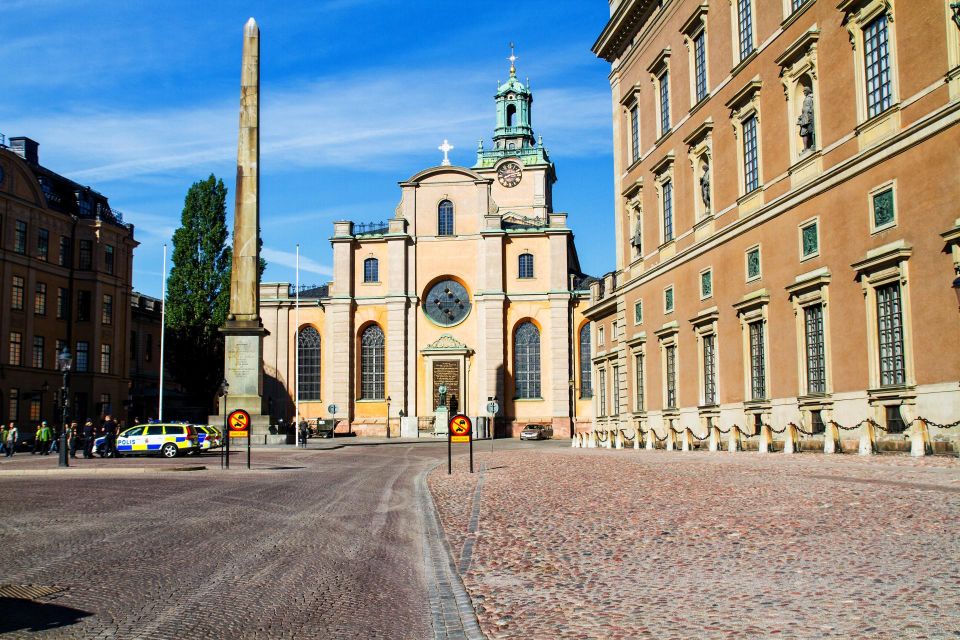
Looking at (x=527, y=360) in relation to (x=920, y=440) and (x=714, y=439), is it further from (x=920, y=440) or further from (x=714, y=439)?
(x=920, y=440)

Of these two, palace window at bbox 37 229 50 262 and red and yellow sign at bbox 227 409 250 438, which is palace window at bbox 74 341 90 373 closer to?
palace window at bbox 37 229 50 262

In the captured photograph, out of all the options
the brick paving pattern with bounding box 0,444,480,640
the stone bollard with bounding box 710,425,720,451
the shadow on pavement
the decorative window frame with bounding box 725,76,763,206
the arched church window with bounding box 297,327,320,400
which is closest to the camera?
the shadow on pavement

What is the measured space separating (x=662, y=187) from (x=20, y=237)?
127 ft

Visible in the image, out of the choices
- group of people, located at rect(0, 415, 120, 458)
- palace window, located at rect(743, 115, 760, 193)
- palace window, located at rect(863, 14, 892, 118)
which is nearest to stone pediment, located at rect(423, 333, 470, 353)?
group of people, located at rect(0, 415, 120, 458)

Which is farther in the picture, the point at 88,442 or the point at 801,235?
the point at 88,442

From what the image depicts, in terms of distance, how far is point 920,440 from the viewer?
1922 centimetres

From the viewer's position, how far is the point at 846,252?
2331 cm

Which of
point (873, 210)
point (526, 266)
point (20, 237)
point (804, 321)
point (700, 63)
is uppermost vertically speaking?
point (700, 63)

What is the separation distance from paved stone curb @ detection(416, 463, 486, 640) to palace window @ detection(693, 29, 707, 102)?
2566 cm

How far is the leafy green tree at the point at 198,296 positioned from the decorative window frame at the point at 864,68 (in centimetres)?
4459

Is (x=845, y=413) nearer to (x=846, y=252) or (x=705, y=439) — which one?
(x=846, y=252)

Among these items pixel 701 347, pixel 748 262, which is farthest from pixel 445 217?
pixel 748 262

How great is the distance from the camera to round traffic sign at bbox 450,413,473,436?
852 inches

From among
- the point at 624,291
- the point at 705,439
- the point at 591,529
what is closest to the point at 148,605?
the point at 591,529
